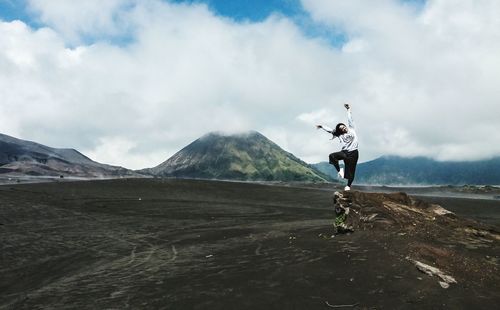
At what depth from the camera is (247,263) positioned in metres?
13.7

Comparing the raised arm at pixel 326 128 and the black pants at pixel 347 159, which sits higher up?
the raised arm at pixel 326 128

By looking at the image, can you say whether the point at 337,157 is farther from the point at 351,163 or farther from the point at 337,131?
the point at 337,131

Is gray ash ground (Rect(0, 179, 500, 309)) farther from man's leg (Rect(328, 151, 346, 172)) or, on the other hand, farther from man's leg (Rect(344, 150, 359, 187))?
man's leg (Rect(328, 151, 346, 172))

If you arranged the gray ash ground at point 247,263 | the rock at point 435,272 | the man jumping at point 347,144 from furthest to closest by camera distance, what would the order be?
the man jumping at point 347,144 → the rock at point 435,272 → the gray ash ground at point 247,263

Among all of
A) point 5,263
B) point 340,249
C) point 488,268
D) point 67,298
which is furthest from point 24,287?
point 488,268

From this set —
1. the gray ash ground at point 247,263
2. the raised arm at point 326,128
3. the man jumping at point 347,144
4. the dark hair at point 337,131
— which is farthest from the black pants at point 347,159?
the gray ash ground at point 247,263

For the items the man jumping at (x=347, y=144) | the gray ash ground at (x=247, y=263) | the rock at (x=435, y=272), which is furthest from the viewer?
the man jumping at (x=347, y=144)

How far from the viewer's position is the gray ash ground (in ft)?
32.3

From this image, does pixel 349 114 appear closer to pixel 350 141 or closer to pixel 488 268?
pixel 350 141

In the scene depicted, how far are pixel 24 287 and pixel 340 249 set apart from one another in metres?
9.62

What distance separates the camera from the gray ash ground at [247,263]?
9836 mm

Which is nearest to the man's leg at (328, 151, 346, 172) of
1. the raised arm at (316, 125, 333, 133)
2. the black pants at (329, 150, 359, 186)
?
the black pants at (329, 150, 359, 186)

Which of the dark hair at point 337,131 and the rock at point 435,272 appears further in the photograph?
the dark hair at point 337,131

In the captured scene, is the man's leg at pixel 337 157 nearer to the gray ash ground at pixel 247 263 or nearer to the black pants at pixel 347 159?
the black pants at pixel 347 159
